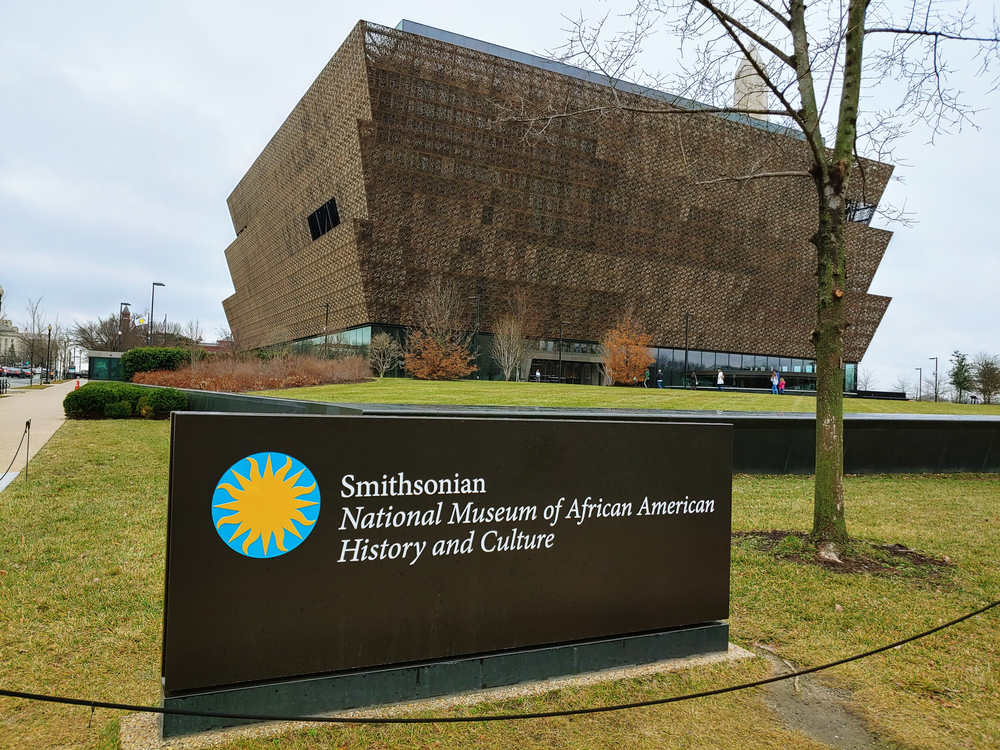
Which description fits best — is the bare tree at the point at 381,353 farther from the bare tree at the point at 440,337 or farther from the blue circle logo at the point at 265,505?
the blue circle logo at the point at 265,505

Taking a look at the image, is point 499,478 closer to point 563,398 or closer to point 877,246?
point 563,398

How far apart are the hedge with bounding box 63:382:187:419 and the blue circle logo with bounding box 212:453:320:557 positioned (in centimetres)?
2437

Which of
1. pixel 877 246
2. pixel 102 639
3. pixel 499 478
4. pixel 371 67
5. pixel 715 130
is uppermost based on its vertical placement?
pixel 371 67

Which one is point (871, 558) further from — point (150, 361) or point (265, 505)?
point (150, 361)

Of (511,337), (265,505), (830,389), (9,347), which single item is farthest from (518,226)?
(9,347)

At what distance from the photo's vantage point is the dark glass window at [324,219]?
55.7 metres

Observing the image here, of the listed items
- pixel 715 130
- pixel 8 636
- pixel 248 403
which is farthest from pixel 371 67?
pixel 8 636

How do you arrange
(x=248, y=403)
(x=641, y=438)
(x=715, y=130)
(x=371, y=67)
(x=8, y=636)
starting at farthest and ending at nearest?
(x=371, y=67) < (x=248, y=403) < (x=715, y=130) < (x=8, y=636) < (x=641, y=438)

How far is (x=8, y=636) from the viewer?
4.76m

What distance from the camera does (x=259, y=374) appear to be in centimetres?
3750

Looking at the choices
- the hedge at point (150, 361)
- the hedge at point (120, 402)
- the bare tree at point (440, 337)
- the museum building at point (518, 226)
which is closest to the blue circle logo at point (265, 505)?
the hedge at point (120, 402)

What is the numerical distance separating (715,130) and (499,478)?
12.3 meters

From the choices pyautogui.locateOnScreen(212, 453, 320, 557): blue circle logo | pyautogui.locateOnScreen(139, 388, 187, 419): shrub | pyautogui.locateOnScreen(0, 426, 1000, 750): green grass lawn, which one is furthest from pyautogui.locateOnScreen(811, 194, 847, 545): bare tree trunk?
pyautogui.locateOnScreen(139, 388, 187, 419): shrub

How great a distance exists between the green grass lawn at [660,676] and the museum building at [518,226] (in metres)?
38.3
